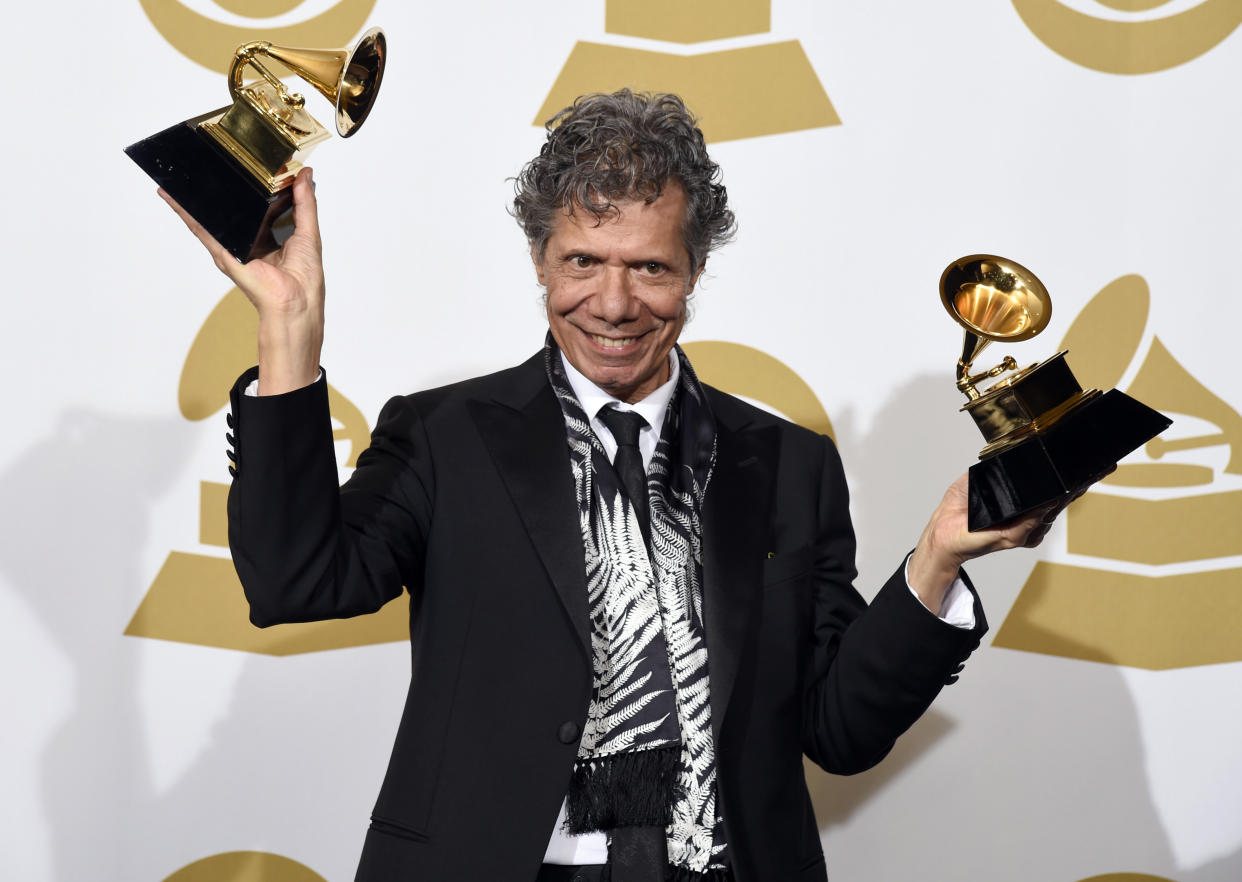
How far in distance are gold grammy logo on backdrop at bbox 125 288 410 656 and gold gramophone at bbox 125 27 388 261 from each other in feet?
3.33

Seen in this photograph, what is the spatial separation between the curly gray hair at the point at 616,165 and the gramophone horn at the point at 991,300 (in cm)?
37

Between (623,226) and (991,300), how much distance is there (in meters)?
0.46

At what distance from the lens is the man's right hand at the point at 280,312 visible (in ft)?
4.41

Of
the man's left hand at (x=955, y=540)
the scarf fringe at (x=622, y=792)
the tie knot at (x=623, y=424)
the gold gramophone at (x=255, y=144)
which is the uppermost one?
the gold gramophone at (x=255, y=144)

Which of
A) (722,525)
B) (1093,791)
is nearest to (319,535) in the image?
(722,525)

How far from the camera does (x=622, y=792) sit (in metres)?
1.55

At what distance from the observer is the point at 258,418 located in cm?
134

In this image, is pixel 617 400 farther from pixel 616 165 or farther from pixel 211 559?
pixel 211 559

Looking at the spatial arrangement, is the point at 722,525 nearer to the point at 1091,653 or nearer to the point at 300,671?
the point at 300,671

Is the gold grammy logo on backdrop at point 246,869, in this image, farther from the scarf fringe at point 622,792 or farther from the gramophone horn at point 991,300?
the gramophone horn at point 991,300

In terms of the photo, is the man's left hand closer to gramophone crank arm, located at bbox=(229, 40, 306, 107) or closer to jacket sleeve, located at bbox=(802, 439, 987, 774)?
jacket sleeve, located at bbox=(802, 439, 987, 774)

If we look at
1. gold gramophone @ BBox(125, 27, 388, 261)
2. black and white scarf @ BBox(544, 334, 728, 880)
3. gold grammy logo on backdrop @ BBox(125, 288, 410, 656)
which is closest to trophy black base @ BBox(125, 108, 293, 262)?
gold gramophone @ BBox(125, 27, 388, 261)

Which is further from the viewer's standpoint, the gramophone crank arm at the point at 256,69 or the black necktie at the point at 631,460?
the black necktie at the point at 631,460

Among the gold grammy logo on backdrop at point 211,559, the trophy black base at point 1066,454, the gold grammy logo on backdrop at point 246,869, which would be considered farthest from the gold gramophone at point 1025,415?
the gold grammy logo on backdrop at point 246,869
